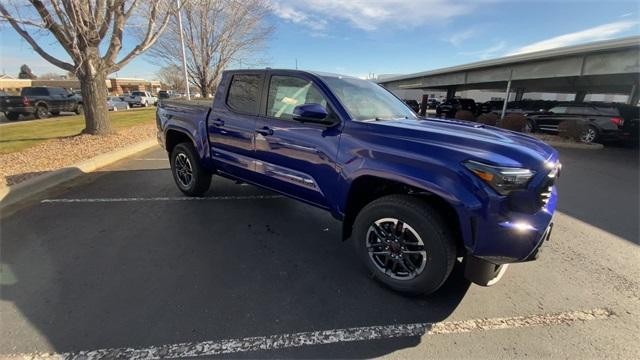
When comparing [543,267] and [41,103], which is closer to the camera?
[543,267]

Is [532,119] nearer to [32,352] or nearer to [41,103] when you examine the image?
[32,352]

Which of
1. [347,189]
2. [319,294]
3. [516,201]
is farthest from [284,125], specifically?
[516,201]

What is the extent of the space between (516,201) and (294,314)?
187 cm

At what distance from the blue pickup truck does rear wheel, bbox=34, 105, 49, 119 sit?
21.1 metres

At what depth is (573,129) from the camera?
12.1 m

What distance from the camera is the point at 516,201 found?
2305mm

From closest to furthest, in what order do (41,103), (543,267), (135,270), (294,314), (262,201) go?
(294,314)
(135,270)
(543,267)
(262,201)
(41,103)

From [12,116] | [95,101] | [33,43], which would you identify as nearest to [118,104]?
[12,116]

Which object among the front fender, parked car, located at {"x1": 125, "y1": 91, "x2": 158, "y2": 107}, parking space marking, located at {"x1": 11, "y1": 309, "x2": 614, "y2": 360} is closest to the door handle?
the front fender

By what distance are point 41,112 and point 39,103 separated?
54cm

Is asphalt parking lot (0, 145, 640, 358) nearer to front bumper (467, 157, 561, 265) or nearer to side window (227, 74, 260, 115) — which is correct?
front bumper (467, 157, 561, 265)

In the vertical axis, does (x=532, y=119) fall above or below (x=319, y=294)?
above

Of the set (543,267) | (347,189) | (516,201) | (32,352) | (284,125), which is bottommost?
(32,352)

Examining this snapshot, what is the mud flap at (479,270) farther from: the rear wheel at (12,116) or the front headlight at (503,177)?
the rear wheel at (12,116)
